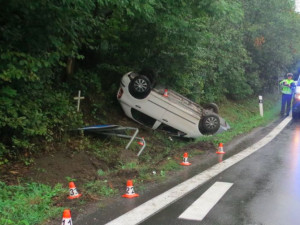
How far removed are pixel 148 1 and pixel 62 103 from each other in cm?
274

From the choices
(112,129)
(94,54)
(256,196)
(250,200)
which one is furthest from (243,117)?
(250,200)

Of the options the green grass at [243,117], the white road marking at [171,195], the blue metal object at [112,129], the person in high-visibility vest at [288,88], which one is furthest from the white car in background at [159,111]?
the person in high-visibility vest at [288,88]

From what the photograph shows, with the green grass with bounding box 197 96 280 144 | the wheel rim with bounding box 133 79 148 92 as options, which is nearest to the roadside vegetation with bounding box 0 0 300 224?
the green grass with bounding box 197 96 280 144

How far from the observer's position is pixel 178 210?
4.68 metres

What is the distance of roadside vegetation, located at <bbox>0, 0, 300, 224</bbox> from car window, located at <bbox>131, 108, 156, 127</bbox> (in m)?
0.32

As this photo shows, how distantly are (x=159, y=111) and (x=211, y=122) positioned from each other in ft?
4.68

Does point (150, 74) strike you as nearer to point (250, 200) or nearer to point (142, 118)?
point (142, 118)

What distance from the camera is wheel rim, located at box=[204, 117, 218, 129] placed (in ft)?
31.3

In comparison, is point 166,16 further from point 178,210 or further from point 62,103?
point 178,210

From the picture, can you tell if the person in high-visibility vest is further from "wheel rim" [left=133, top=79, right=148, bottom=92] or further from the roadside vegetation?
"wheel rim" [left=133, top=79, right=148, bottom=92]

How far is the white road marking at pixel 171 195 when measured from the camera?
439 cm

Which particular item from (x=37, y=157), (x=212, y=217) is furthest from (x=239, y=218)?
(x=37, y=157)

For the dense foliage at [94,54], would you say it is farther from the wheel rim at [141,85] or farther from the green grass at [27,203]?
the wheel rim at [141,85]

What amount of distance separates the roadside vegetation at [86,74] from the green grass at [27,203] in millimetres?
14
